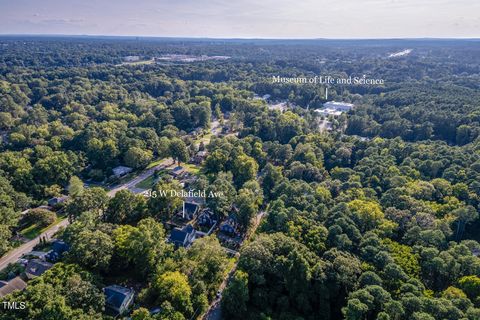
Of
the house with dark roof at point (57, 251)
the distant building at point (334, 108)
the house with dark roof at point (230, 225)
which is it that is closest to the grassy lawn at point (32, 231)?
the house with dark roof at point (57, 251)

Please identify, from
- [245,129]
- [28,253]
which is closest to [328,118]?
[245,129]

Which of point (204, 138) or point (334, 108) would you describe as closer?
point (204, 138)

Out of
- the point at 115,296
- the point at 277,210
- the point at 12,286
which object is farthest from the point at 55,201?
the point at 277,210

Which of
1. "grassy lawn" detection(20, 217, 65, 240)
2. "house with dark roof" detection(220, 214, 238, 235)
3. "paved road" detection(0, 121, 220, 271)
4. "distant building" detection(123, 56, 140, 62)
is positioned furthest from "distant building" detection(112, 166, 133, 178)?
"distant building" detection(123, 56, 140, 62)

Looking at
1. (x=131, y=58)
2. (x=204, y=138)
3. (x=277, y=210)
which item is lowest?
(x=277, y=210)

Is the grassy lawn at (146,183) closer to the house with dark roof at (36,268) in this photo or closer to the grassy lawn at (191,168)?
the grassy lawn at (191,168)

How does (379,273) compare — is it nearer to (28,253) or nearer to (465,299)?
(465,299)

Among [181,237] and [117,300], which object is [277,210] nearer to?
[181,237]
